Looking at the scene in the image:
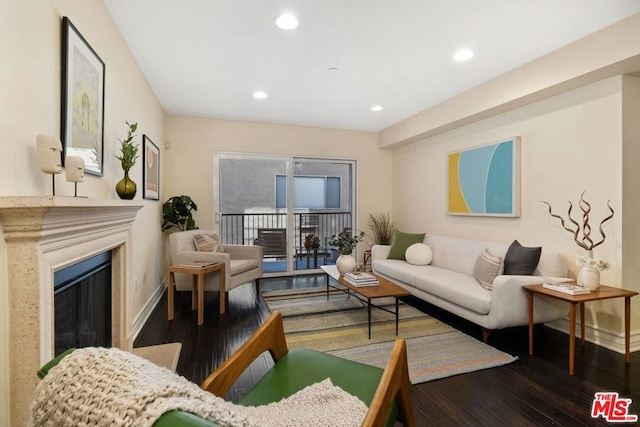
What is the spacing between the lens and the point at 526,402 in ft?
5.97

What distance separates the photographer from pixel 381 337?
2.70 m

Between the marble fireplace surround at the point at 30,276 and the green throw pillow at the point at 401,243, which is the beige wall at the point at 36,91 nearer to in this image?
the marble fireplace surround at the point at 30,276

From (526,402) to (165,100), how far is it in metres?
4.56

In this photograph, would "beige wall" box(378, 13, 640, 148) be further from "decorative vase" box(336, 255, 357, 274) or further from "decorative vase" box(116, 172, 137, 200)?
"decorative vase" box(116, 172, 137, 200)

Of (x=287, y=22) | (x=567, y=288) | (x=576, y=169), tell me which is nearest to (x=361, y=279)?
(x=567, y=288)

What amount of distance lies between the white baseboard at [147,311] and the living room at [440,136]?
0.02 metres

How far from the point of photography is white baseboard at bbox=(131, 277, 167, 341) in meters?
2.77

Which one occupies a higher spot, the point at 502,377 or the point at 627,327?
the point at 627,327

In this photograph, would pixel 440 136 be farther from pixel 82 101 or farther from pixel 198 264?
pixel 82 101

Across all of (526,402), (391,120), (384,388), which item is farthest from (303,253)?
(384,388)

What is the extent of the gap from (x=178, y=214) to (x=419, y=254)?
3264 millimetres

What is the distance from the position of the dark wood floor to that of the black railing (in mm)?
2441

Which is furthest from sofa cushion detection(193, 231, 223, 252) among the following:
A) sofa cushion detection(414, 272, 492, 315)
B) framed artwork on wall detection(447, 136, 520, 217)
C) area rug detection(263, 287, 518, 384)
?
framed artwork on wall detection(447, 136, 520, 217)

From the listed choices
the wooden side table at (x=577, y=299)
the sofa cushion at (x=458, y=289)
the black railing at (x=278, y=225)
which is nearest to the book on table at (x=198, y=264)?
the black railing at (x=278, y=225)
